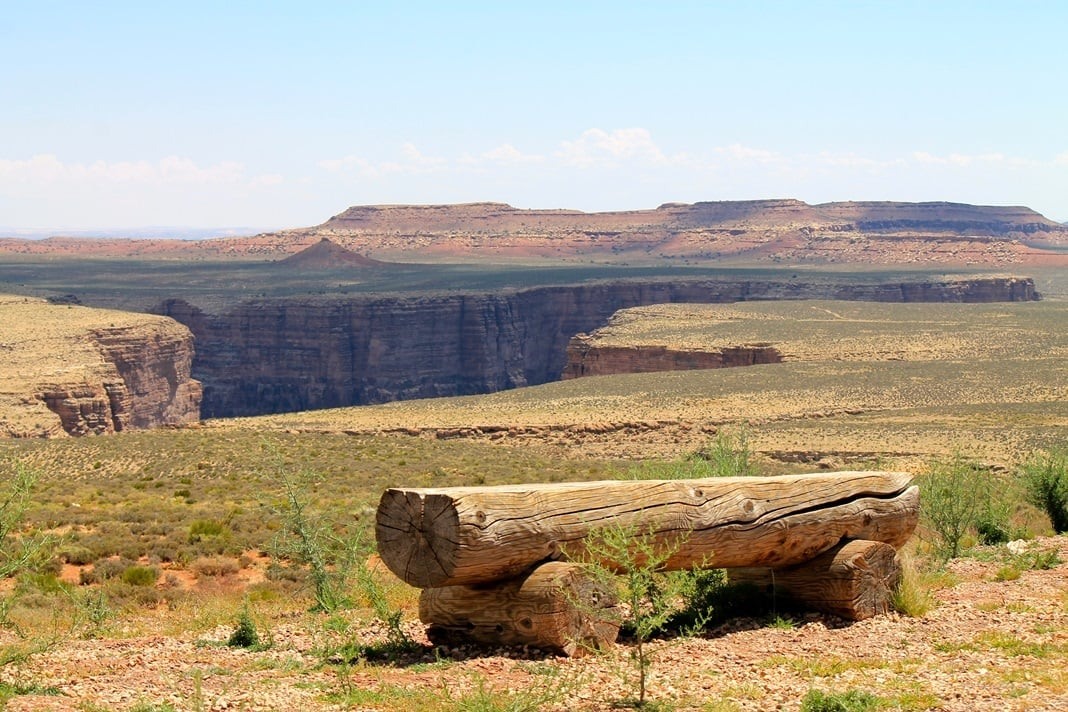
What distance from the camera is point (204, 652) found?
10.2 meters

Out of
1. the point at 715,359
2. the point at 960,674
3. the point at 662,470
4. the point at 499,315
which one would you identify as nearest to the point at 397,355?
the point at 499,315

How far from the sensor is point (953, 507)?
15.7m

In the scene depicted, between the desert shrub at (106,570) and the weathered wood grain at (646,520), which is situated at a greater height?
the weathered wood grain at (646,520)

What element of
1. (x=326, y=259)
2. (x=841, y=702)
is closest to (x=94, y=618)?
(x=841, y=702)

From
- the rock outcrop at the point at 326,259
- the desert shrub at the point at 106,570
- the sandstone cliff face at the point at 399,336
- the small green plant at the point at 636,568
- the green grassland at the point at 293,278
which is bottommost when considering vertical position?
the sandstone cliff face at the point at 399,336

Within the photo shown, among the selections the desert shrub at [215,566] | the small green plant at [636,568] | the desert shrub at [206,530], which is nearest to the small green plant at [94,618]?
the small green plant at [636,568]

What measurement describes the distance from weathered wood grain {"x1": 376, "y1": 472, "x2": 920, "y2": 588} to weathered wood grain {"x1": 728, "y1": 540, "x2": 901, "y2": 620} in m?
0.14

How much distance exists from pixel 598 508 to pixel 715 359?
55.0 m

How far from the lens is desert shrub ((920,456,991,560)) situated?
15.4 meters

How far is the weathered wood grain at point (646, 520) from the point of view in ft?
31.4

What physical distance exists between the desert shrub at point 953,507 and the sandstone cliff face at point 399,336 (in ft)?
275

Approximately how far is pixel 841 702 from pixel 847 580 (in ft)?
8.75

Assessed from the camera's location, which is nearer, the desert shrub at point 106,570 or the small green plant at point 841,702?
the small green plant at point 841,702

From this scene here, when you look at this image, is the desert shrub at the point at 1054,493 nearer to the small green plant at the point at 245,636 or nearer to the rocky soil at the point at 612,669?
the rocky soil at the point at 612,669
